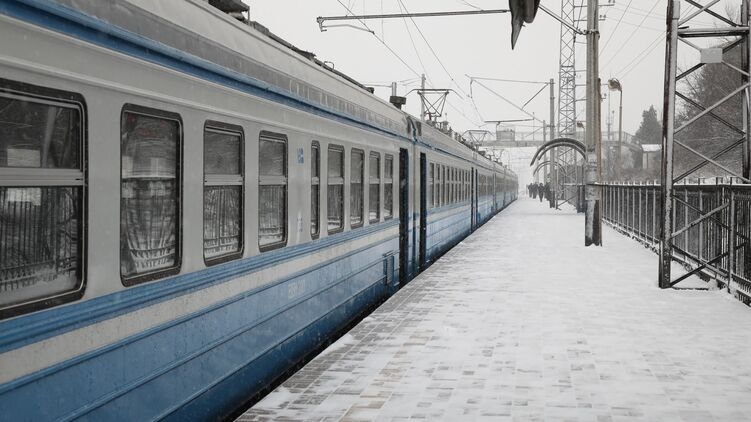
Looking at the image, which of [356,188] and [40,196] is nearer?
[40,196]

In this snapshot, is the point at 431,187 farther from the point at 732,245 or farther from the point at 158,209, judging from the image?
the point at 158,209

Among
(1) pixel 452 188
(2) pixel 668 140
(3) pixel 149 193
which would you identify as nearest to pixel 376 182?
(2) pixel 668 140

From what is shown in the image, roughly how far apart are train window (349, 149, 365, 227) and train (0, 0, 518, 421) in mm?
592

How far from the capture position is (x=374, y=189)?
10.3 meters

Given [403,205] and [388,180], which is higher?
[388,180]

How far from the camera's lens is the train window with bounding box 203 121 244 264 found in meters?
5.25

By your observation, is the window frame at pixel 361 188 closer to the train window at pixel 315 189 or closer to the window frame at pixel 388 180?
the train window at pixel 315 189

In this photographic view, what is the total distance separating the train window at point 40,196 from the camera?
3260 mm

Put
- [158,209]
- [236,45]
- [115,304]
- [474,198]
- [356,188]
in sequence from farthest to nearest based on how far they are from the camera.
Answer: [474,198], [356,188], [236,45], [158,209], [115,304]

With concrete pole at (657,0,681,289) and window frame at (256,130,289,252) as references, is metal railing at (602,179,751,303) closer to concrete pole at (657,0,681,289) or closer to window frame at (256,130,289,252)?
concrete pole at (657,0,681,289)

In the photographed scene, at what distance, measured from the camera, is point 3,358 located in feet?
10.4

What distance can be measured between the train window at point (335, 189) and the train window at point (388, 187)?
2.34m

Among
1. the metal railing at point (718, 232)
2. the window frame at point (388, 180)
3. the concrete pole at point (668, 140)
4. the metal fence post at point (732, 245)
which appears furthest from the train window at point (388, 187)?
the metal fence post at point (732, 245)

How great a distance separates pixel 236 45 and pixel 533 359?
3.88 meters
